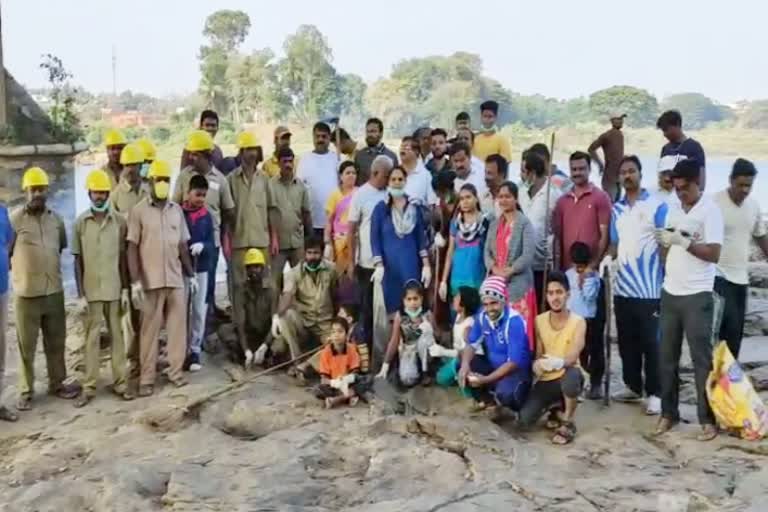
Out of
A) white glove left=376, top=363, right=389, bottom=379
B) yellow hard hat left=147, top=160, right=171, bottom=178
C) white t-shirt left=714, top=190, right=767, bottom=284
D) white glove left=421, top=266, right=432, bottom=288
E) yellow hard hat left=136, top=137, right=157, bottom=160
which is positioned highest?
yellow hard hat left=136, top=137, right=157, bottom=160

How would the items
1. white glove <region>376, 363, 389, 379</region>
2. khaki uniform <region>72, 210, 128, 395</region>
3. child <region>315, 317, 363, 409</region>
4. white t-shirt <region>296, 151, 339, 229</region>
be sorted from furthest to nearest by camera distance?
white t-shirt <region>296, 151, 339, 229</region>, white glove <region>376, 363, 389, 379</region>, khaki uniform <region>72, 210, 128, 395</region>, child <region>315, 317, 363, 409</region>

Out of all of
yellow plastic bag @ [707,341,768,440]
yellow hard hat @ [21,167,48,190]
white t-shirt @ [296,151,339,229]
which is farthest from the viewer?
white t-shirt @ [296,151,339,229]

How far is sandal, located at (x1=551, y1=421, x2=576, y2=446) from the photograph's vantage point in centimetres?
579

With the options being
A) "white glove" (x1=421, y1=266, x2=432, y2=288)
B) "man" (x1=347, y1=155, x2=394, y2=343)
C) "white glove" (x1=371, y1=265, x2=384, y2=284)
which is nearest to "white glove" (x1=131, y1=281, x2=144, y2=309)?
→ "man" (x1=347, y1=155, x2=394, y2=343)

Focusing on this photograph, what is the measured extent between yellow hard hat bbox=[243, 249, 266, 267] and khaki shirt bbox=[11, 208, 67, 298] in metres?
1.26

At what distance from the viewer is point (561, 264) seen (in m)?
6.54

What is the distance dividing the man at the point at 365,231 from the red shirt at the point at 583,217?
123 centimetres

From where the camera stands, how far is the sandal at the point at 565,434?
5785 millimetres

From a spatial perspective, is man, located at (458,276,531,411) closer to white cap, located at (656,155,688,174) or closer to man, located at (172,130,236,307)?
white cap, located at (656,155,688,174)

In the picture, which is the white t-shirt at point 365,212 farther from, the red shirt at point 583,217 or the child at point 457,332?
the red shirt at point 583,217

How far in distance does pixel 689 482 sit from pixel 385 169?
9.66 feet

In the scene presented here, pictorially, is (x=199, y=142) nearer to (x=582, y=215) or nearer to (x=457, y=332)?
(x=457, y=332)

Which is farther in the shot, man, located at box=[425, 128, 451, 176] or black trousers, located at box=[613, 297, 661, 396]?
man, located at box=[425, 128, 451, 176]

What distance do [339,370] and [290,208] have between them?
4.92 ft
